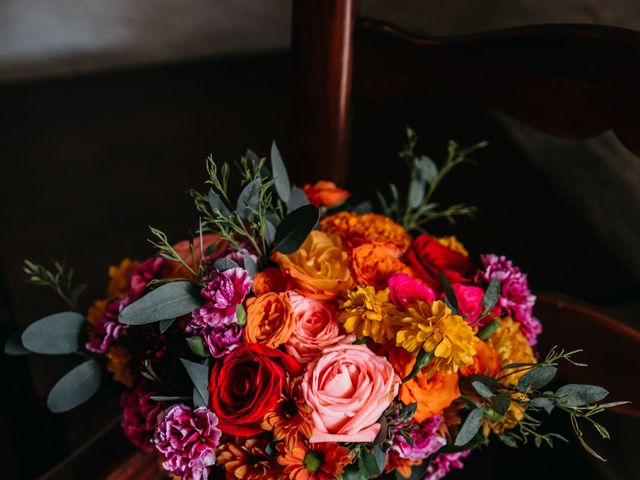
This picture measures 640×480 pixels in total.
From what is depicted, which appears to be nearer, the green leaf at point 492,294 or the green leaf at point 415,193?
the green leaf at point 492,294

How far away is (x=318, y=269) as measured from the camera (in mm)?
560

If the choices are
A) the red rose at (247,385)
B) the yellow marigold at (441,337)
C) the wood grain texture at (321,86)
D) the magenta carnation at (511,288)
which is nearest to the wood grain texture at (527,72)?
the wood grain texture at (321,86)

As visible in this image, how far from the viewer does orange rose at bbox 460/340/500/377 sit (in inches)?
21.6

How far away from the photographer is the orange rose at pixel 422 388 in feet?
1.73

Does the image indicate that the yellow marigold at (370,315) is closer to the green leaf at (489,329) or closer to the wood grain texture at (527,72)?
the green leaf at (489,329)

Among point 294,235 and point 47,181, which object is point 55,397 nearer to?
point 294,235

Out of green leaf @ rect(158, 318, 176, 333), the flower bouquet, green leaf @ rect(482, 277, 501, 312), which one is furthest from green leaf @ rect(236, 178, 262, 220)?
green leaf @ rect(482, 277, 501, 312)

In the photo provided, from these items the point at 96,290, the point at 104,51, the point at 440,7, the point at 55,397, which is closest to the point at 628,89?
the point at 55,397

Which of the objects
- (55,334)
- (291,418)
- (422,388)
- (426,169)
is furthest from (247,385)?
(426,169)

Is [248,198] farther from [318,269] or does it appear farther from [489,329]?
[489,329]

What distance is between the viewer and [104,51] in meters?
1.62

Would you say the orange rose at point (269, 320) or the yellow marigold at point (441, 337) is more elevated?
the yellow marigold at point (441, 337)

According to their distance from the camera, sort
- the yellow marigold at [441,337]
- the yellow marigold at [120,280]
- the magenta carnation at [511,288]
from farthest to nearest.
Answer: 1. the yellow marigold at [120,280]
2. the magenta carnation at [511,288]
3. the yellow marigold at [441,337]

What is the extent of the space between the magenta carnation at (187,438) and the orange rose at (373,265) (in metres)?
0.17
